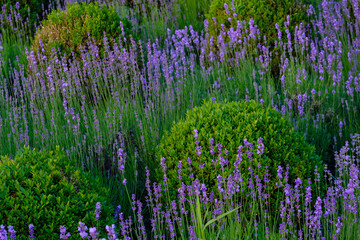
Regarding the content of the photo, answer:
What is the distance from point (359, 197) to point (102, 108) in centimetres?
298

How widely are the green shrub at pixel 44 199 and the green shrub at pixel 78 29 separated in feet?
9.95

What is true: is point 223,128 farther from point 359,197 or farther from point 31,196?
point 31,196

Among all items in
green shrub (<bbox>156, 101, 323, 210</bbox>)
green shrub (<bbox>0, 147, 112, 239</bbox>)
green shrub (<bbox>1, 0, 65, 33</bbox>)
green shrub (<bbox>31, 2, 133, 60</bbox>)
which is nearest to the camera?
green shrub (<bbox>0, 147, 112, 239</bbox>)

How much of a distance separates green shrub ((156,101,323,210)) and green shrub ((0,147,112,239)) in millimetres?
809

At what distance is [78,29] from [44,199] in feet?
11.6

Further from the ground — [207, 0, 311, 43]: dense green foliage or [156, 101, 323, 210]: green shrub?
[207, 0, 311, 43]: dense green foliage

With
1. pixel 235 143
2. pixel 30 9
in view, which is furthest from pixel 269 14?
pixel 30 9

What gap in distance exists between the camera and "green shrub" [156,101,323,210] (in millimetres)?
3445

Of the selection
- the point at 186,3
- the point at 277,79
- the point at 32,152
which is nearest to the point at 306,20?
the point at 277,79

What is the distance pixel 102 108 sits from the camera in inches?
201

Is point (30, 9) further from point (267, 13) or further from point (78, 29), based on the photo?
point (267, 13)

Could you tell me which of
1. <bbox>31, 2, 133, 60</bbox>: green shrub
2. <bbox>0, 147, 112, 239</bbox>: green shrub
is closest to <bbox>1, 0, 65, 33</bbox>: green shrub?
<bbox>31, 2, 133, 60</bbox>: green shrub

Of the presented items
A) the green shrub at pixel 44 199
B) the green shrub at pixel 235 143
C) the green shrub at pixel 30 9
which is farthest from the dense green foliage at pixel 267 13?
the green shrub at pixel 44 199

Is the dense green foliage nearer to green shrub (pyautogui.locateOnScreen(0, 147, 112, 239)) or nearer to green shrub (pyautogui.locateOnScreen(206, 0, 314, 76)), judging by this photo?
green shrub (pyautogui.locateOnScreen(206, 0, 314, 76))
